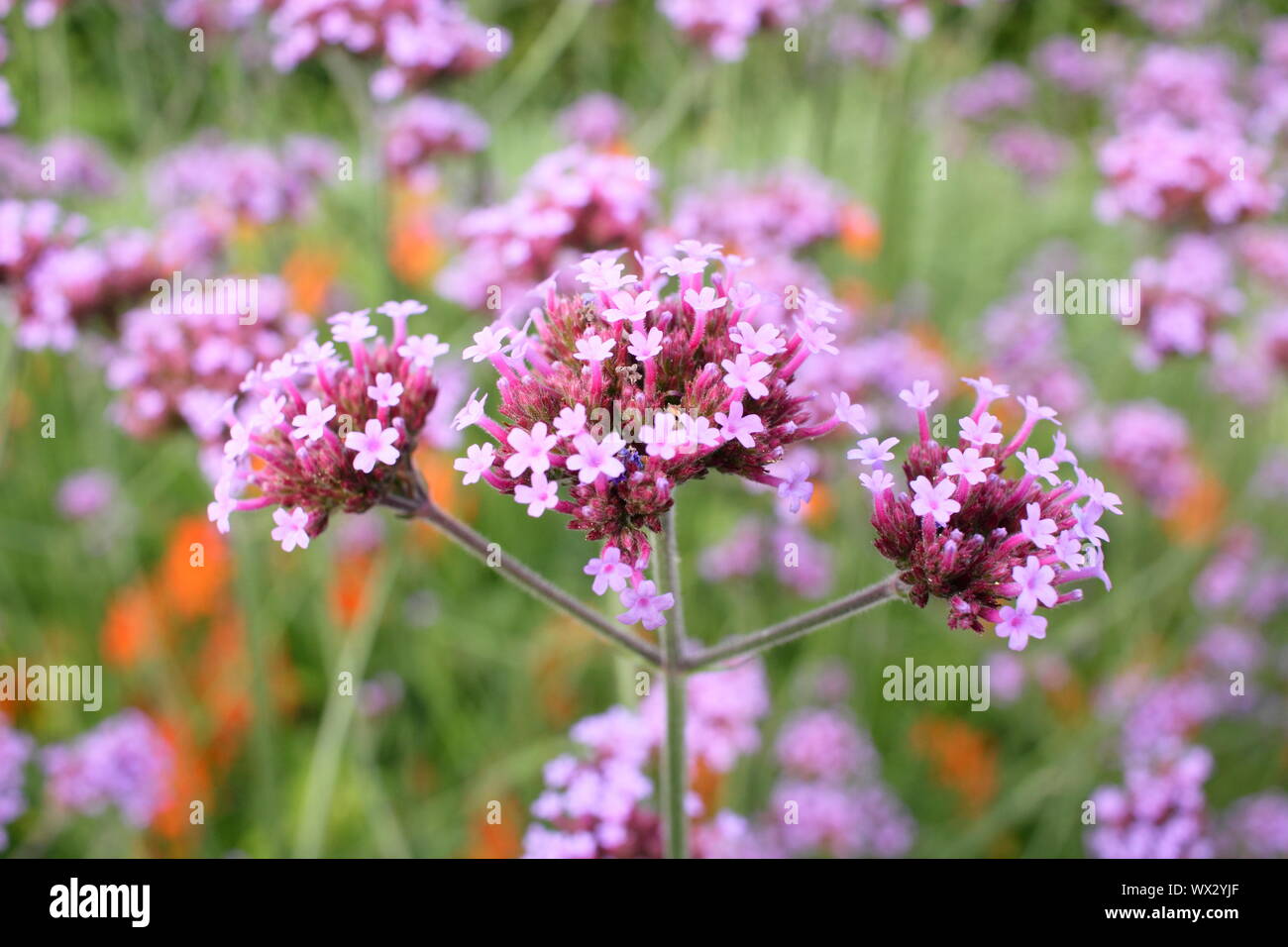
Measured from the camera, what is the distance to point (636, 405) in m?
1.35

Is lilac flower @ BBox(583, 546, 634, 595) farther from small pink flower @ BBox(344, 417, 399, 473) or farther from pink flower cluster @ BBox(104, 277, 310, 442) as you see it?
pink flower cluster @ BBox(104, 277, 310, 442)

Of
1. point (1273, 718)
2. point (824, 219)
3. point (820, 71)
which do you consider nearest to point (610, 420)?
point (824, 219)

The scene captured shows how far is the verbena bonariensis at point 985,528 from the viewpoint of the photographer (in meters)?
1.31

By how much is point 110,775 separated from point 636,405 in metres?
2.16

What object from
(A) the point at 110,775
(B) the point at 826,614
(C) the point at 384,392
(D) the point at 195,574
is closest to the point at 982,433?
(B) the point at 826,614

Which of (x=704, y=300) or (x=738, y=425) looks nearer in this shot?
(x=738, y=425)

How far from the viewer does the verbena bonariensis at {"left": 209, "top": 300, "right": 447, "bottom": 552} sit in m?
1.43

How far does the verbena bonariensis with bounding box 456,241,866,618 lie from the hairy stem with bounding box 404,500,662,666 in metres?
0.12

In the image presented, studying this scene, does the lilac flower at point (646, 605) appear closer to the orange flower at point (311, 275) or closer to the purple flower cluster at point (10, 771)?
the purple flower cluster at point (10, 771)

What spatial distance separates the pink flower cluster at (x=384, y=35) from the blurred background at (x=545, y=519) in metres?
0.01

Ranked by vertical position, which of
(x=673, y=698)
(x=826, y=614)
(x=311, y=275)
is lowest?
(x=673, y=698)

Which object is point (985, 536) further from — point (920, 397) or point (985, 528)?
point (920, 397)

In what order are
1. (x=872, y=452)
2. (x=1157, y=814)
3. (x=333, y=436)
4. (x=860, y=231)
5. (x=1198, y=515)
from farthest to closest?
(x=1198, y=515) < (x=860, y=231) < (x=1157, y=814) < (x=333, y=436) < (x=872, y=452)
